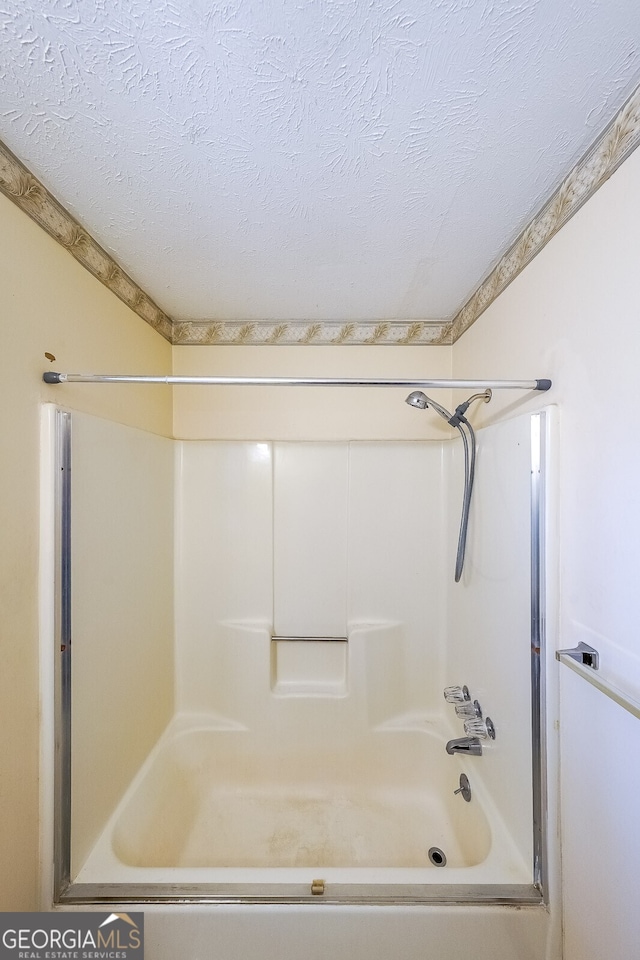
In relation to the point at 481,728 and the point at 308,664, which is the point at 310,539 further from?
the point at 481,728

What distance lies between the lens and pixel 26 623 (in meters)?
0.99

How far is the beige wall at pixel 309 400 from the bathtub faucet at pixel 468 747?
1.19 m

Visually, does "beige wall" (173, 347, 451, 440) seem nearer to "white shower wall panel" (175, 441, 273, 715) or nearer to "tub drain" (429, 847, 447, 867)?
"white shower wall panel" (175, 441, 273, 715)

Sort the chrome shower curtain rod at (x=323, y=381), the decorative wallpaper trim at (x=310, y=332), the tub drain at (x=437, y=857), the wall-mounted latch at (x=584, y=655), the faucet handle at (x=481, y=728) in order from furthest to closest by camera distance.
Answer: the decorative wallpaper trim at (x=310, y=332) → the tub drain at (x=437, y=857) → the faucet handle at (x=481, y=728) → the chrome shower curtain rod at (x=323, y=381) → the wall-mounted latch at (x=584, y=655)

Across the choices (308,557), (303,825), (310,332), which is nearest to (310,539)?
(308,557)

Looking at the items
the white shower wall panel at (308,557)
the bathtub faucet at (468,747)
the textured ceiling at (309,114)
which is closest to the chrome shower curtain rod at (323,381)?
the textured ceiling at (309,114)

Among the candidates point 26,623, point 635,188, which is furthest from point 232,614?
point 635,188

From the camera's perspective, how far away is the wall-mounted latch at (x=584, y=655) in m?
0.90

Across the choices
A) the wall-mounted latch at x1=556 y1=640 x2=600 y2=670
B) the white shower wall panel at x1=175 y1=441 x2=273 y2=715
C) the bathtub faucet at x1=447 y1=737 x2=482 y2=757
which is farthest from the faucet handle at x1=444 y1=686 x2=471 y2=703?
the white shower wall panel at x1=175 y1=441 x2=273 y2=715

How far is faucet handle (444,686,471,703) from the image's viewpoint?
4.91 feet

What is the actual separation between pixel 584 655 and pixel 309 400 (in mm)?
1395

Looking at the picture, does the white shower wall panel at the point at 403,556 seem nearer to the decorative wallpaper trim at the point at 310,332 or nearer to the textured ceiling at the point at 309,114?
the decorative wallpaper trim at the point at 310,332

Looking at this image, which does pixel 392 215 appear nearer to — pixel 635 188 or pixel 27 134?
pixel 635 188

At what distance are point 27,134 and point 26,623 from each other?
3.51 feet
